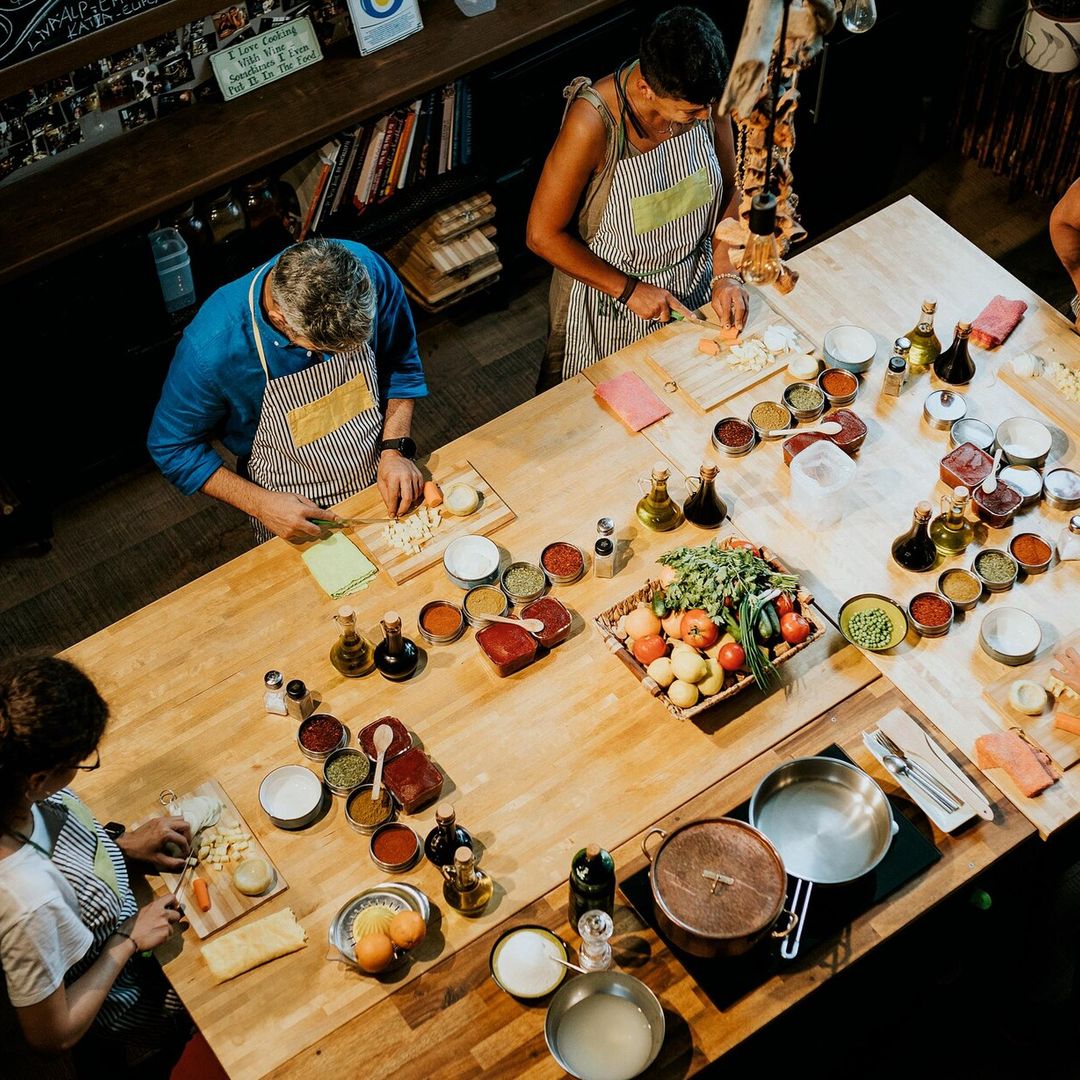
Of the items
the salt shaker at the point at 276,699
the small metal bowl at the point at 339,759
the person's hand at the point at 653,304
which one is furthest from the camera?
the person's hand at the point at 653,304

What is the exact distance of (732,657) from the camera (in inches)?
123

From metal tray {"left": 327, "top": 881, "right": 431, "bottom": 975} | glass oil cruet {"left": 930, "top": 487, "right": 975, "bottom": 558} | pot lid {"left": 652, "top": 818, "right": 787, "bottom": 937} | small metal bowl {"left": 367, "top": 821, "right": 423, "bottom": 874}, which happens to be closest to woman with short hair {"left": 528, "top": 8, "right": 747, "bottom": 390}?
glass oil cruet {"left": 930, "top": 487, "right": 975, "bottom": 558}

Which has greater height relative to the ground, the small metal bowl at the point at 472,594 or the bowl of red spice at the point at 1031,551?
the bowl of red spice at the point at 1031,551

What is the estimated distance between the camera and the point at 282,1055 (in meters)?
2.76

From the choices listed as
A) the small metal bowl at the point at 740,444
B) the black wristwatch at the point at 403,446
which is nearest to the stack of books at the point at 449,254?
the black wristwatch at the point at 403,446

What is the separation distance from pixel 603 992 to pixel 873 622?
119 centimetres

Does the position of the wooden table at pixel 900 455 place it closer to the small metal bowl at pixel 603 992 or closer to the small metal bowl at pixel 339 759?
the small metal bowl at pixel 603 992

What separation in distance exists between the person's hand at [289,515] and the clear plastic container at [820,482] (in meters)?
1.30

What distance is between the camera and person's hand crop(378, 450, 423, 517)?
143 inches

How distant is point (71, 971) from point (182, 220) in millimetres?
2757

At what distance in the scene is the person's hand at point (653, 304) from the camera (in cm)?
404

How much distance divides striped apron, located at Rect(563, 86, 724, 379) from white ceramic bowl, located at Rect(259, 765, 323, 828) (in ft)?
6.04

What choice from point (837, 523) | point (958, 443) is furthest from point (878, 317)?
point (837, 523)

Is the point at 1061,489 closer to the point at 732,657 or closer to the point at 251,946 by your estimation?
the point at 732,657
